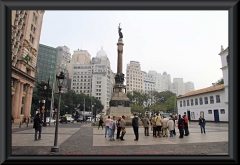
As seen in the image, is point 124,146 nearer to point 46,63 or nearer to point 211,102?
point 211,102

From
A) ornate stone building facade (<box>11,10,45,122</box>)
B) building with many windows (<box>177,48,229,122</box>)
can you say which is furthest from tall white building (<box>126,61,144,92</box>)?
ornate stone building facade (<box>11,10,45,122</box>)

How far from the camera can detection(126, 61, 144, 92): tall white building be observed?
4855 inches

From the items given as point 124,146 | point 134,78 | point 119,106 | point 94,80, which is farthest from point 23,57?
point 134,78

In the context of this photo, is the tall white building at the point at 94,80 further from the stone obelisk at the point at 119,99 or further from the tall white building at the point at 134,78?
the stone obelisk at the point at 119,99

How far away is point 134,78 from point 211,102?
3503 inches

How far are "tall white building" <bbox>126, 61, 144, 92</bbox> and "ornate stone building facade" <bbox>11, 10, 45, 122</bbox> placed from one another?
8425 centimetres

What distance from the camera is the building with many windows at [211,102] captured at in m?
32.0

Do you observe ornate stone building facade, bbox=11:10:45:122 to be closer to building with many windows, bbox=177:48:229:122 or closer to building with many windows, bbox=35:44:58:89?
building with many windows, bbox=177:48:229:122
